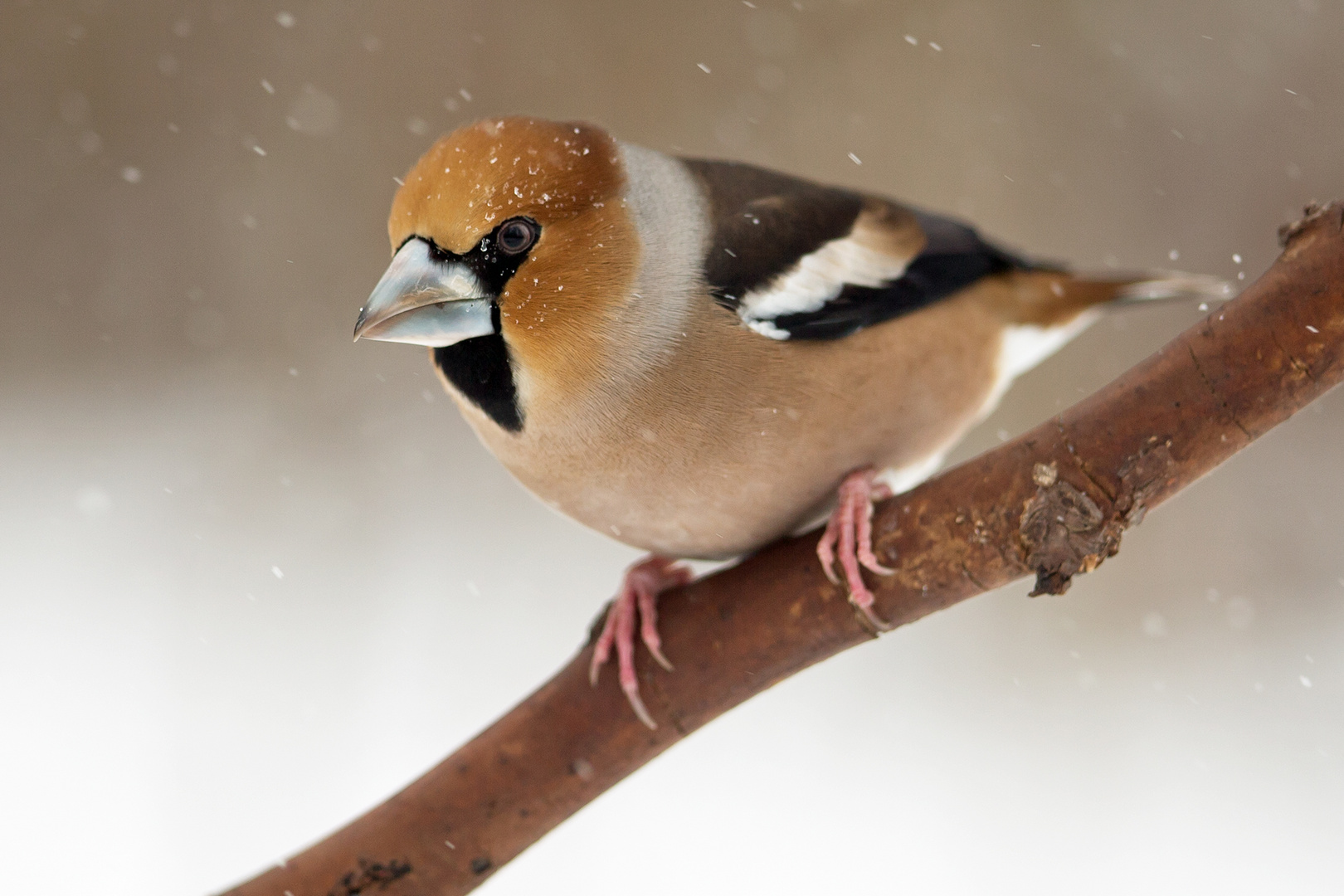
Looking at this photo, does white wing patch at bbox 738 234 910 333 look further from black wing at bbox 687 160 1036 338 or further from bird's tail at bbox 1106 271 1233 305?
bird's tail at bbox 1106 271 1233 305

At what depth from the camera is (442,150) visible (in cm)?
129

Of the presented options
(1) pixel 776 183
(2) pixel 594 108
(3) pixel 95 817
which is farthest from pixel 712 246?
(3) pixel 95 817

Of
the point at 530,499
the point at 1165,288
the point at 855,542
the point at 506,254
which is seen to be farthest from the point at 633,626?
the point at 530,499

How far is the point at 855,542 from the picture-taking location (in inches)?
56.4

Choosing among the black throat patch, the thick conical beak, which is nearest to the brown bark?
A: the black throat patch

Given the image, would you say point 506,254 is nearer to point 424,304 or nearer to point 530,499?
point 424,304

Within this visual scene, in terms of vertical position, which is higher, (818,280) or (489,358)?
(489,358)

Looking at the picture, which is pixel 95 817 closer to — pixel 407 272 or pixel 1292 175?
pixel 407 272

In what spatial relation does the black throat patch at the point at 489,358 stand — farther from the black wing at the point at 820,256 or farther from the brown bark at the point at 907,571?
the brown bark at the point at 907,571

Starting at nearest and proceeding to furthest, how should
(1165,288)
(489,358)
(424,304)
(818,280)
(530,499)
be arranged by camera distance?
(424,304)
(489,358)
(818,280)
(1165,288)
(530,499)

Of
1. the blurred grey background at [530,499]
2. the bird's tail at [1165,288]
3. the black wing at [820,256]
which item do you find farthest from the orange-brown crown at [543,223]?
the blurred grey background at [530,499]

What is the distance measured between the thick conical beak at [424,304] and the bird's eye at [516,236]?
2.3 inches

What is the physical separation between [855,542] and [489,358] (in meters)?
0.53

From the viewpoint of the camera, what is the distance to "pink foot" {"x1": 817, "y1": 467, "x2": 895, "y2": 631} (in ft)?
4.60
